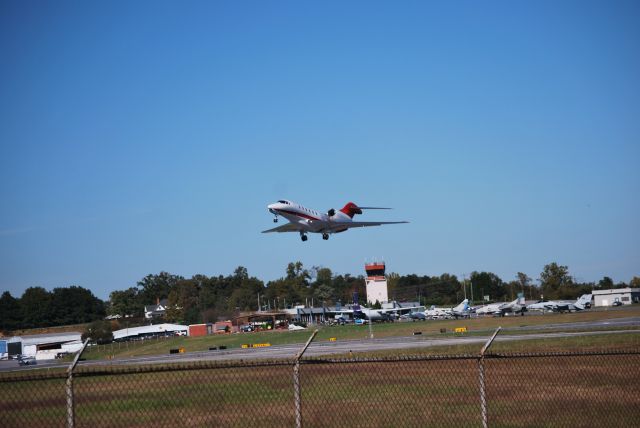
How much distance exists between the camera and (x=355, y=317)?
11619 centimetres

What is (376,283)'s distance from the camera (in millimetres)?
165875

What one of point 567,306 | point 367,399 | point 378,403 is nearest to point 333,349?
point 367,399

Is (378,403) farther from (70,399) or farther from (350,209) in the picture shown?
(350,209)

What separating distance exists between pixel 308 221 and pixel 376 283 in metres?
108

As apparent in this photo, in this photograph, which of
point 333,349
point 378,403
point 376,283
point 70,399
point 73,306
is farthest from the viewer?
point 376,283

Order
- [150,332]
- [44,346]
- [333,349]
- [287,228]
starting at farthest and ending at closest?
[150,332] < [44,346] < [287,228] < [333,349]

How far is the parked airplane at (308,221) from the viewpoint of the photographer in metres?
56.8

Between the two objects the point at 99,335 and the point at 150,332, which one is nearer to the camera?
the point at 99,335

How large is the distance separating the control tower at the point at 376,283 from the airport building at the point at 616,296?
42.8 m

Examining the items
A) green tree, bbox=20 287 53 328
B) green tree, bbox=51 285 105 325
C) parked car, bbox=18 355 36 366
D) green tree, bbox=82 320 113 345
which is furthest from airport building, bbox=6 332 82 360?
green tree, bbox=51 285 105 325

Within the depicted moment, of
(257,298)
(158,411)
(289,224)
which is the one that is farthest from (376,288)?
(158,411)

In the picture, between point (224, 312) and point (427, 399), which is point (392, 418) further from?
point (224, 312)

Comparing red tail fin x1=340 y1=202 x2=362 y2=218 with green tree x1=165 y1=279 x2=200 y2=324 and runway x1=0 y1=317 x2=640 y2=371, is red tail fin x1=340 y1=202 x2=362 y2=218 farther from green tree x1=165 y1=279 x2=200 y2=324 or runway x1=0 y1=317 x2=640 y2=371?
green tree x1=165 y1=279 x2=200 y2=324

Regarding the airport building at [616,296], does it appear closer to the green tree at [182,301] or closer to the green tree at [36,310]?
the green tree at [182,301]
